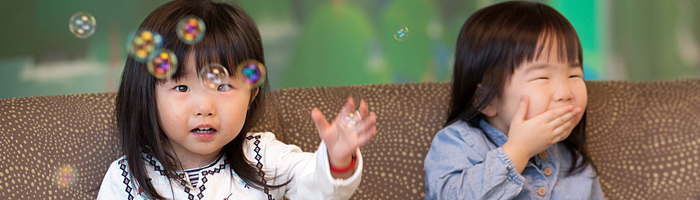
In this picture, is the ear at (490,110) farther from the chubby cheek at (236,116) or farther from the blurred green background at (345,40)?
the blurred green background at (345,40)

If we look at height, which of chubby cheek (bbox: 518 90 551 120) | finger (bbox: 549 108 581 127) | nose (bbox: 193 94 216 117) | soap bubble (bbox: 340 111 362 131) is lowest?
finger (bbox: 549 108 581 127)

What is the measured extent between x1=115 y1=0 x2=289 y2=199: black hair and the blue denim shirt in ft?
1.25

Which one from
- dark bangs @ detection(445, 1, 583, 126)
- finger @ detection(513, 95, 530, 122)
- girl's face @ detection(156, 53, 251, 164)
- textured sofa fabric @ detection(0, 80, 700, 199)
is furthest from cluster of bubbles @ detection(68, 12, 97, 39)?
finger @ detection(513, 95, 530, 122)

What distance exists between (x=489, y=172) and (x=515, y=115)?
149 millimetres

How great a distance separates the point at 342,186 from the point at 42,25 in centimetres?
149

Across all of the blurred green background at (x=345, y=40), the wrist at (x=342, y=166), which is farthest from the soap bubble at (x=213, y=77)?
the blurred green background at (x=345, y=40)

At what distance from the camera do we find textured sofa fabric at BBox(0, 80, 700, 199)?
115cm

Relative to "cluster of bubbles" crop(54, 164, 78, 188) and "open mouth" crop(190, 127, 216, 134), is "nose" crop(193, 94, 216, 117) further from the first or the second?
"cluster of bubbles" crop(54, 164, 78, 188)

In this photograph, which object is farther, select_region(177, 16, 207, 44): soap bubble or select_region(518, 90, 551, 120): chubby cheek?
select_region(518, 90, 551, 120): chubby cheek

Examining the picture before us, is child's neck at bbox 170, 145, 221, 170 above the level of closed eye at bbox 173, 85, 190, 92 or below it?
below

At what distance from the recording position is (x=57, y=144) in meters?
1.18

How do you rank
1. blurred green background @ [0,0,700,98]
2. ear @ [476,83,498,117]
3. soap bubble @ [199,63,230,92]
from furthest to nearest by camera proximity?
blurred green background @ [0,0,700,98]
ear @ [476,83,498,117]
soap bubble @ [199,63,230,92]

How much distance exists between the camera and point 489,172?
1137mm

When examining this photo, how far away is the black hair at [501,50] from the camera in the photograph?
1.23 m
